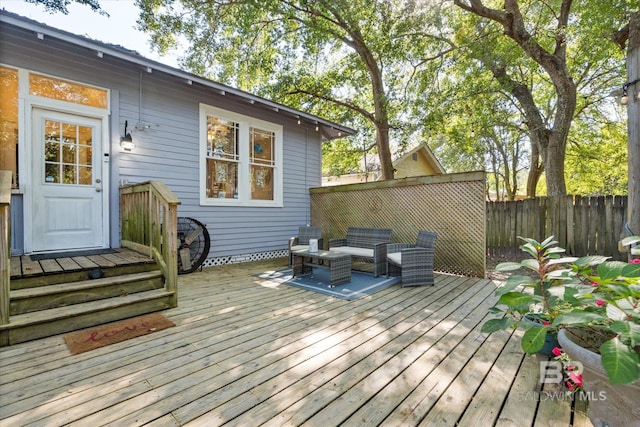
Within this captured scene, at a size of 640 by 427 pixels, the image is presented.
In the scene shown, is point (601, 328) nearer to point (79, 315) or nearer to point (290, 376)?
point (290, 376)

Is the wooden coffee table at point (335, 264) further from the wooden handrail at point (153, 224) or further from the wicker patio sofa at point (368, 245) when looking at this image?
the wooden handrail at point (153, 224)

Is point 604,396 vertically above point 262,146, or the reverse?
point 262,146

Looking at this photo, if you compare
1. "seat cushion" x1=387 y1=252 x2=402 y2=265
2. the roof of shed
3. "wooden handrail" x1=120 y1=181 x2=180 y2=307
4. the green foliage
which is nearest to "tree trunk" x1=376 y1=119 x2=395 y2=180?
the green foliage

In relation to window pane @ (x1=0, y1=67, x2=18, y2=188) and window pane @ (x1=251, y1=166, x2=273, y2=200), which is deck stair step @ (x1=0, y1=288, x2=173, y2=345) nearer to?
window pane @ (x1=0, y1=67, x2=18, y2=188)

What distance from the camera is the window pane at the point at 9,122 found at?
12.6ft

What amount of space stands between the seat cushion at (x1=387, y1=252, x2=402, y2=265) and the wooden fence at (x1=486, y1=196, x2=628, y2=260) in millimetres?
3217

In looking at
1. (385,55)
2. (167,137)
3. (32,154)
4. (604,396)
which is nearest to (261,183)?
(167,137)

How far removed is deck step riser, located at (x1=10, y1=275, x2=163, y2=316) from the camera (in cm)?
273

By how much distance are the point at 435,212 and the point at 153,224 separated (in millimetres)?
4708

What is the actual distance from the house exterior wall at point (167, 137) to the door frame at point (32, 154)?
0.06 metres

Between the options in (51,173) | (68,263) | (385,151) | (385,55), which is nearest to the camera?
(68,263)

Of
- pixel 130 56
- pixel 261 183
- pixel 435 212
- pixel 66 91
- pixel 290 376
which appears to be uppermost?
pixel 130 56

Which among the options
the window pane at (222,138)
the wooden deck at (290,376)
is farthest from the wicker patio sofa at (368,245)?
the window pane at (222,138)

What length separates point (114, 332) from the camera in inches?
108
